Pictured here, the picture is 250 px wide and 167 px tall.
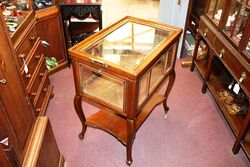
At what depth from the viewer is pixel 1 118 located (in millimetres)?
1037

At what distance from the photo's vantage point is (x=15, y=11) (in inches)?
81.9

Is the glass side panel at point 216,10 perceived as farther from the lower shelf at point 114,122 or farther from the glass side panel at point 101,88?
the glass side panel at point 101,88

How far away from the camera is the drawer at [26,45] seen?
176cm

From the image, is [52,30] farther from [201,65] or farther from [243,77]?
[243,77]

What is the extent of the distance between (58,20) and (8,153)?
187 centimetres

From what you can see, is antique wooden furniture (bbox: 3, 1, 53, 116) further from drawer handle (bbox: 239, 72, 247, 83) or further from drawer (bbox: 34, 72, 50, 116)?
drawer handle (bbox: 239, 72, 247, 83)

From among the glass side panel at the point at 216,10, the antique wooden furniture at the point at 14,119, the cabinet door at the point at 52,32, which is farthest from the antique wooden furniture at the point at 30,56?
the glass side panel at the point at 216,10

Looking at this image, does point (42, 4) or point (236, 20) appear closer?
point (236, 20)

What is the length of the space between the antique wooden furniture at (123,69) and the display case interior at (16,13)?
658 millimetres

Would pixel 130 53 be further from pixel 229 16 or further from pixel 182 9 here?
pixel 182 9

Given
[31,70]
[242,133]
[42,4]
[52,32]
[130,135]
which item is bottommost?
[242,133]

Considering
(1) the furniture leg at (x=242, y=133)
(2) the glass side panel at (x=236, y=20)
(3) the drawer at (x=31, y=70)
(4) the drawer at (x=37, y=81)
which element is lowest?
(1) the furniture leg at (x=242, y=133)

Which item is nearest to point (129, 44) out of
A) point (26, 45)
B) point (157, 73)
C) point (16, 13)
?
point (157, 73)

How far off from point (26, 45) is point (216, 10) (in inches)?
72.8
